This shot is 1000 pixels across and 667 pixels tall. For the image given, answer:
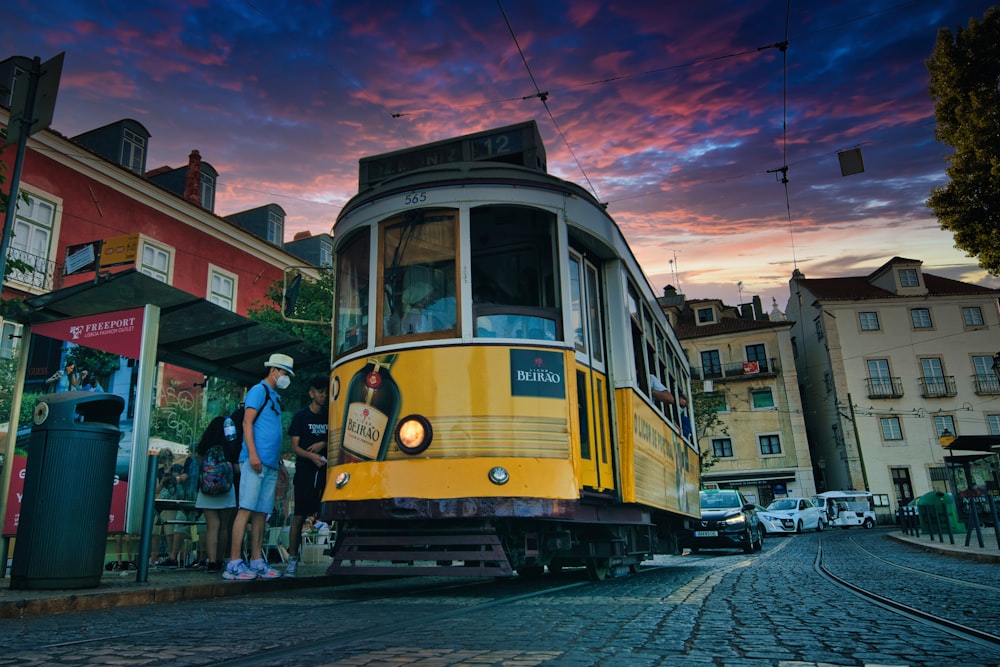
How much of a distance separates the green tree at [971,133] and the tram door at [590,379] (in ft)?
42.5

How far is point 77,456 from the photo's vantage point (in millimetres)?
5535

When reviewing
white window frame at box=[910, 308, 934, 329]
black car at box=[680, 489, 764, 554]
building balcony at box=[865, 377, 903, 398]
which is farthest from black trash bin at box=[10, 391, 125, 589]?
white window frame at box=[910, 308, 934, 329]

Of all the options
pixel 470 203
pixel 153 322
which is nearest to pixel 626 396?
pixel 470 203

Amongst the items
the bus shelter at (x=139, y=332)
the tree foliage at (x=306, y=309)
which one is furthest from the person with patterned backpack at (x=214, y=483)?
the tree foliage at (x=306, y=309)

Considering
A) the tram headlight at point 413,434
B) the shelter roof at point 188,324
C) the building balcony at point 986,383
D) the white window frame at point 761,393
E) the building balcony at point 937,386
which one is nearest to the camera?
the tram headlight at point 413,434

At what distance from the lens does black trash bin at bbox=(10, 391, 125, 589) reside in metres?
5.29

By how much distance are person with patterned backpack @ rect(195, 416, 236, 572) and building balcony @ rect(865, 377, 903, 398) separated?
42119mm

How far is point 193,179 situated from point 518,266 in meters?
20.7

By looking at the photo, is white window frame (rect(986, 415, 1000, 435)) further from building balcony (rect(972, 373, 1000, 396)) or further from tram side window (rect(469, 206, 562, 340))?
tram side window (rect(469, 206, 562, 340))

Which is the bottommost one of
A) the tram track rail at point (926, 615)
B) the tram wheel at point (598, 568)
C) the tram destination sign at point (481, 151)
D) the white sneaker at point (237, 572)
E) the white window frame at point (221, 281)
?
the tram track rail at point (926, 615)

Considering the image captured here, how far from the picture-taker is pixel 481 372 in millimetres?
5762

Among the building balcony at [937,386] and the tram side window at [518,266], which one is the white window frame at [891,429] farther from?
the tram side window at [518,266]

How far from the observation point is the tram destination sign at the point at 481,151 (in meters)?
6.93

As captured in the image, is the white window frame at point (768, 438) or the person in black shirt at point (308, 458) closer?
the person in black shirt at point (308, 458)
